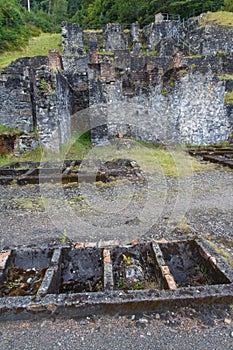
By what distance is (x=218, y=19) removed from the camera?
25781mm

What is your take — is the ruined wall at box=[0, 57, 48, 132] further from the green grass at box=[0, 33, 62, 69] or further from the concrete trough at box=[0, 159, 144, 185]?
the green grass at box=[0, 33, 62, 69]

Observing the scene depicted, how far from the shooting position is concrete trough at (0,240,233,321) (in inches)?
94.0

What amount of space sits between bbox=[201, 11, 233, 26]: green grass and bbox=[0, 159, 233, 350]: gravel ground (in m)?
23.5

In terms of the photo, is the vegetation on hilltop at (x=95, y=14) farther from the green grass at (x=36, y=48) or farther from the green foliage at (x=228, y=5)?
the green grass at (x=36, y=48)

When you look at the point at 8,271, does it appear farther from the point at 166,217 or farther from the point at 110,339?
the point at 166,217

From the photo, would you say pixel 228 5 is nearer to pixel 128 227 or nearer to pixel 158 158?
pixel 158 158

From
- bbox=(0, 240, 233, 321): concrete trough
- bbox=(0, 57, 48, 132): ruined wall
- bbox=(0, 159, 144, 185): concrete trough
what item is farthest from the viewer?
bbox=(0, 57, 48, 132): ruined wall

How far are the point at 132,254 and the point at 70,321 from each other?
4.41 feet

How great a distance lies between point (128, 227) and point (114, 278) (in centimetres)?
143

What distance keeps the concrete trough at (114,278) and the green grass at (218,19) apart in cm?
2871

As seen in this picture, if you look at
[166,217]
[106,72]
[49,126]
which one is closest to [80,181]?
[166,217]

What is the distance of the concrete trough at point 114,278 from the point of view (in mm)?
2387

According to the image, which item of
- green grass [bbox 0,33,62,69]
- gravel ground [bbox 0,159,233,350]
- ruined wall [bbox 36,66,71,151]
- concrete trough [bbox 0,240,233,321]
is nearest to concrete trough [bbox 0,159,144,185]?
gravel ground [bbox 0,159,233,350]

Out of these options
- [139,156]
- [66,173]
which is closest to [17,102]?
[139,156]
